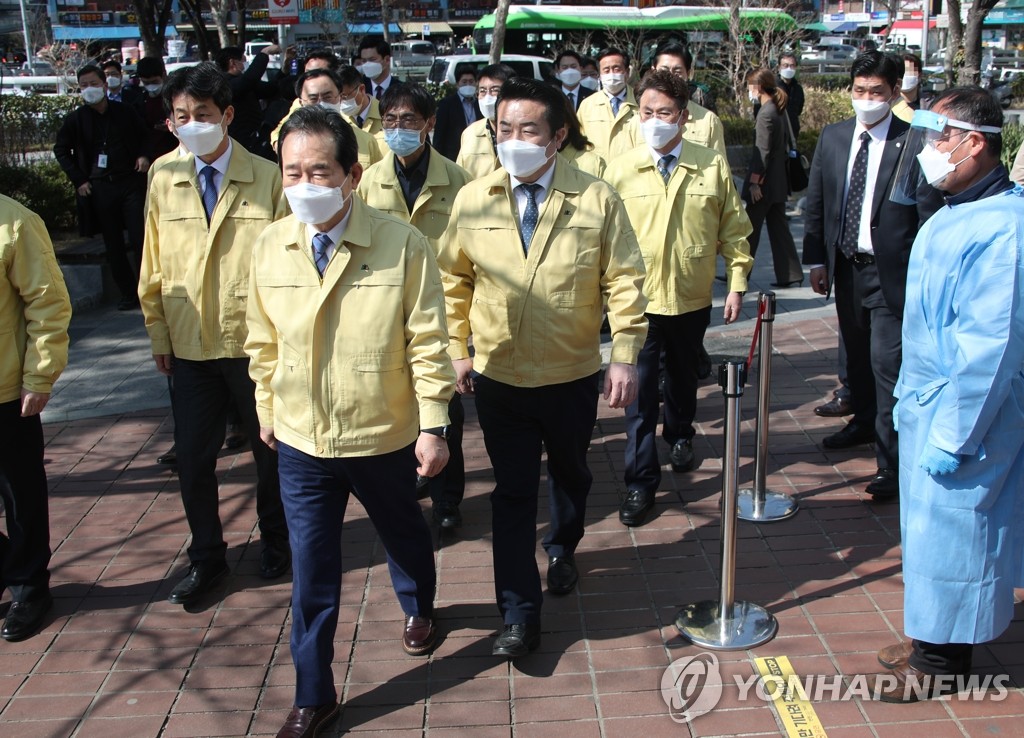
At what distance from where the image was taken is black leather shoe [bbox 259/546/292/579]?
4609 millimetres

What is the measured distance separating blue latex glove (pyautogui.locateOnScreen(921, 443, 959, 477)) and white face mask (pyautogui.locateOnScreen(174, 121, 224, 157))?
9.64 ft

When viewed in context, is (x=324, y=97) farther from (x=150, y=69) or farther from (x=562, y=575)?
(x=150, y=69)

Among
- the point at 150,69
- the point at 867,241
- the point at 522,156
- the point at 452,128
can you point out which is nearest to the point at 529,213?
the point at 522,156

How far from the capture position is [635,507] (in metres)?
5.00

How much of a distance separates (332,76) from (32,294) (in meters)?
2.67

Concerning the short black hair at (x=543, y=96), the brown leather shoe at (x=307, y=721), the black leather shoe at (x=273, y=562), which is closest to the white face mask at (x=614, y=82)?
the short black hair at (x=543, y=96)

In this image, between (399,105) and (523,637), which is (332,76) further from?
(523,637)

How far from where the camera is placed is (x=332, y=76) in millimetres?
6188

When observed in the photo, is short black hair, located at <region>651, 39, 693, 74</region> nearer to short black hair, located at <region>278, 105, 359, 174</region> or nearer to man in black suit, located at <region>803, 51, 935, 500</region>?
man in black suit, located at <region>803, 51, 935, 500</region>

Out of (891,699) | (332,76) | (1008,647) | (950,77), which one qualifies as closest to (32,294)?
(332,76)

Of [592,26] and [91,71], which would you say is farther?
[592,26]

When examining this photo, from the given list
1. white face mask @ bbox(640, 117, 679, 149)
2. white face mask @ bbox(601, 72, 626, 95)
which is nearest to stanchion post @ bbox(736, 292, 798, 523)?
white face mask @ bbox(640, 117, 679, 149)

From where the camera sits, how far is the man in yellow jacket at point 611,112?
283 inches

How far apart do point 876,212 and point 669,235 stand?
105cm
